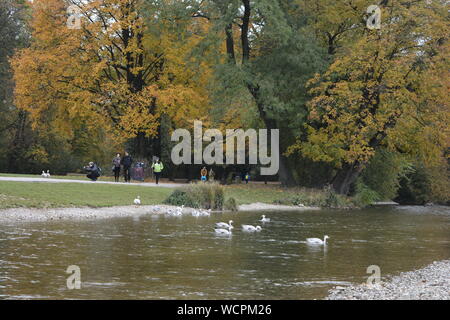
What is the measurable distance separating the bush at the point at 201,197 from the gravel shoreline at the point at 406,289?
64.3 ft

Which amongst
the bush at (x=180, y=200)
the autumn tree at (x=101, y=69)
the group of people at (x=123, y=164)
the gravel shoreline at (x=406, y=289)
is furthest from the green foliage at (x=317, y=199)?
the gravel shoreline at (x=406, y=289)

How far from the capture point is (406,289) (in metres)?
15.1

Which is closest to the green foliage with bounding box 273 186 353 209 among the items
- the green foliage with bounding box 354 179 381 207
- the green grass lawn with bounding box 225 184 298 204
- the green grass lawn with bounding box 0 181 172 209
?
the green grass lawn with bounding box 225 184 298 204

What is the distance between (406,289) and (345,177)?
3375cm

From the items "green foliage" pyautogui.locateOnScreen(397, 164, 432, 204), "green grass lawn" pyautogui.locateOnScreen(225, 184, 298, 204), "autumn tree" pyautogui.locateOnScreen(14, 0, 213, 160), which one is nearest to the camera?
"green grass lawn" pyautogui.locateOnScreen(225, 184, 298, 204)

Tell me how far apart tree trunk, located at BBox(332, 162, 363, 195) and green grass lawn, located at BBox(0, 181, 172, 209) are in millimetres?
13480

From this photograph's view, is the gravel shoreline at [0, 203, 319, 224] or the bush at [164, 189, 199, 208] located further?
the bush at [164, 189, 199, 208]

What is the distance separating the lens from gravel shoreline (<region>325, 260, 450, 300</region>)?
1425 centimetres

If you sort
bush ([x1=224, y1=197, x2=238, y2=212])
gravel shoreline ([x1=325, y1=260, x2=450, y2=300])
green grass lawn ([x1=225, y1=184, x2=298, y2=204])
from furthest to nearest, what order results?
1. green grass lawn ([x1=225, y1=184, x2=298, y2=204])
2. bush ([x1=224, y1=197, x2=238, y2=212])
3. gravel shoreline ([x1=325, y1=260, x2=450, y2=300])

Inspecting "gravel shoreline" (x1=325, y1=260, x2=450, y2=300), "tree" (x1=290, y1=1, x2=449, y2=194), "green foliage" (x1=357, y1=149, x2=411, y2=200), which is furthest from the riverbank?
"gravel shoreline" (x1=325, y1=260, x2=450, y2=300)

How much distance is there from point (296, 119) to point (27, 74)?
64.5ft

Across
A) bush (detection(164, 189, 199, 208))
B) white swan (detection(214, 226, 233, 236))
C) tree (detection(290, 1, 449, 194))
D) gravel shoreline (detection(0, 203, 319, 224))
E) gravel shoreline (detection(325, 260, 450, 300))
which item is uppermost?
tree (detection(290, 1, 449, 194))

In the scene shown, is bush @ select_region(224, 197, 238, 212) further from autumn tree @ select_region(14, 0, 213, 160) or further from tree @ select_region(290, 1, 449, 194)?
autumn tree @ select_region(14, 0, 213, 160)

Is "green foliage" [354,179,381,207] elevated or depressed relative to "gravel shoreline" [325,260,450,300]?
elevated
